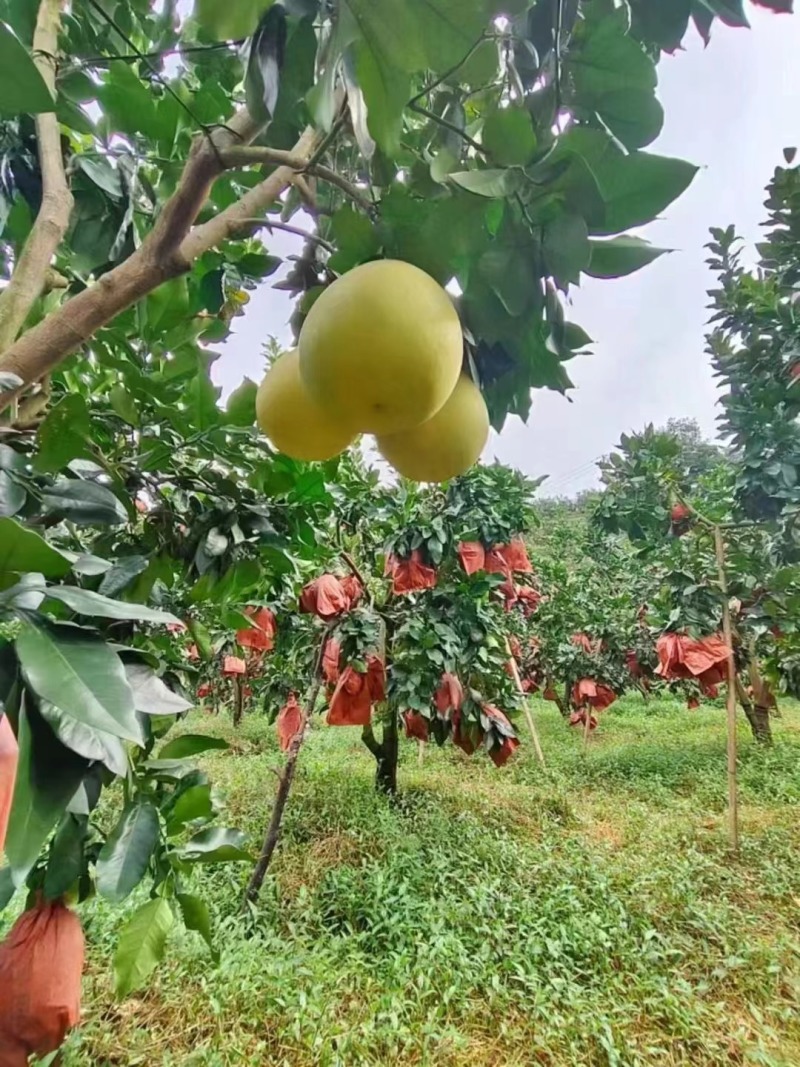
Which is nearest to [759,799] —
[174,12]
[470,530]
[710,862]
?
[710,862]

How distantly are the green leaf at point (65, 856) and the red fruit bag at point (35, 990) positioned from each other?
0.05 m

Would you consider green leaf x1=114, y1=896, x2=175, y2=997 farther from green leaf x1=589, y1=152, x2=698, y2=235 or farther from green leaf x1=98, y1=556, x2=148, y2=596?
green leaf x1=589, y1=152, x2=698, y2=235

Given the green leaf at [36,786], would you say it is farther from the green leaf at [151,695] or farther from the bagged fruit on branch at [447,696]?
the bagged fruit on branch at [447,696]

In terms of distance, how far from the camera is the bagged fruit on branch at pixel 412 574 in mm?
2750

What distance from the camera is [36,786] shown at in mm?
343

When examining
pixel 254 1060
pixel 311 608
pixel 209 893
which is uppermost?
pixel 311 608

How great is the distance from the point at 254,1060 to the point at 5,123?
2.07 m

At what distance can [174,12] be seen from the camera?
94 cm

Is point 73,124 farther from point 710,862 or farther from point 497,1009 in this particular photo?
point 710,862

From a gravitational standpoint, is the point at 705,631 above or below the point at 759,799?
above

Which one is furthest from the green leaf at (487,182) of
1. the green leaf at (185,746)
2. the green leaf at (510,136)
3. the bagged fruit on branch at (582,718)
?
the bagged fruit on branch at (582,718)

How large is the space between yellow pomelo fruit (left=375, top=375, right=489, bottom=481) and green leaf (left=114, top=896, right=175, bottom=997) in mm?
652

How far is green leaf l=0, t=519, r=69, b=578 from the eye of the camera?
0.40 m

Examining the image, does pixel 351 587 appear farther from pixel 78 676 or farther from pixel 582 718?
pixel 582 718
